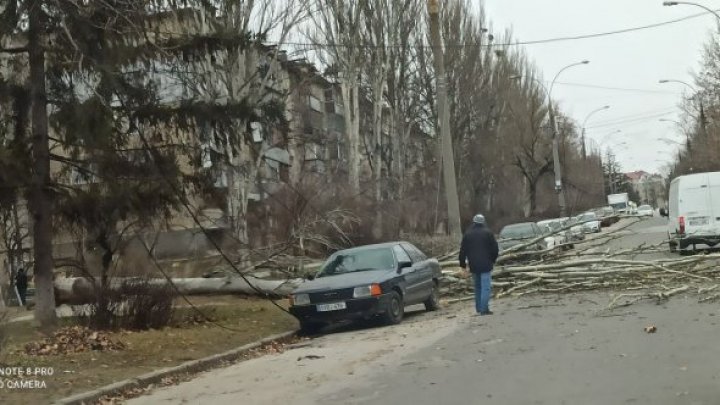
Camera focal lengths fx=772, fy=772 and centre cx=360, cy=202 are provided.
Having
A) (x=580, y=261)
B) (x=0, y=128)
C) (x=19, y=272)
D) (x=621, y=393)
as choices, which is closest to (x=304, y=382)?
(x=621, y=393)

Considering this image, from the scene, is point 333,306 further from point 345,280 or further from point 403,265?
point 403,265


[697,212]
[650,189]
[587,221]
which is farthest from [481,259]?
[650,189]

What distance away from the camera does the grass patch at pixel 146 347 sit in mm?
8699

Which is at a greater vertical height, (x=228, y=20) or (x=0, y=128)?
(x=228, y=20)

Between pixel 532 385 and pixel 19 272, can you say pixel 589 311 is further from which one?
pixel 19 272

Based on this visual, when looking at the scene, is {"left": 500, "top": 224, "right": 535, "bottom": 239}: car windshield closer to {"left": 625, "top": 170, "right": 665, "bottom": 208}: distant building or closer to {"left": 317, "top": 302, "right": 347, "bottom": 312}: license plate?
{"left": 317, "top": 302, "right": 347, "bottom": 312}: license plate

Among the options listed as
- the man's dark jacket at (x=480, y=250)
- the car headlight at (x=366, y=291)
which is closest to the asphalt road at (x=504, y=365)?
the car headlight at (x=366, y=291)

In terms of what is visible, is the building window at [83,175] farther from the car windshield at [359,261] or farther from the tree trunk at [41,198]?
the car windshield at [359,261]

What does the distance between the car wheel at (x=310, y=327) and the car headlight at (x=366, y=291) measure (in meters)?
0.93

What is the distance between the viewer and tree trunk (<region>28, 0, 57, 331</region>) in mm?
12031

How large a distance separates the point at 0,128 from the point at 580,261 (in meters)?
11.9

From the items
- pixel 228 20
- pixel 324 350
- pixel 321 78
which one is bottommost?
pixel 324 350

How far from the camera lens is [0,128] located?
1213 cm

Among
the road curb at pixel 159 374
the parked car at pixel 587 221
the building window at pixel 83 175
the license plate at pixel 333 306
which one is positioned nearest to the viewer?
the road curb at pixel 159 374
